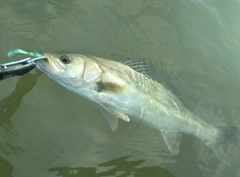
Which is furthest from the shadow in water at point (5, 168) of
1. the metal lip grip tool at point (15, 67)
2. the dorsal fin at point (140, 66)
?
the dorsal fin at point (140, 66)

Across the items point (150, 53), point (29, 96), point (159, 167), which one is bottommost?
point (159, 167)

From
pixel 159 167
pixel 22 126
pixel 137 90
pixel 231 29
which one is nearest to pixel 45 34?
pixel 22 126

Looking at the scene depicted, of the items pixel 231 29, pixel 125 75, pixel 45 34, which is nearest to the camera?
pixel 125 75

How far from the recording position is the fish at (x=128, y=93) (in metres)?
3.62

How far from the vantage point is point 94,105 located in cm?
471

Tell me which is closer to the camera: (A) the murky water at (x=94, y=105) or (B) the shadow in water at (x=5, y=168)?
(B) the shadow in water at (x=5, y=168)

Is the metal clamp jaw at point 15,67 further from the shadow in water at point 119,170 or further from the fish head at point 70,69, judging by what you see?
the shadow in water at point 119,170

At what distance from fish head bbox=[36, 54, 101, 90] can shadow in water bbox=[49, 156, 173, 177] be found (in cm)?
105

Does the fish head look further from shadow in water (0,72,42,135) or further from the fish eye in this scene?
shadow in water (0,72,42,135)

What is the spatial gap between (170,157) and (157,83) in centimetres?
115

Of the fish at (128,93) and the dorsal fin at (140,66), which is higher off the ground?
the dorsal fin at (140,66)

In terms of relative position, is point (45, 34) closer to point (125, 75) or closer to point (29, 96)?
point (29, 96)

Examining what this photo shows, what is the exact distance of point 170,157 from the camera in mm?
4660

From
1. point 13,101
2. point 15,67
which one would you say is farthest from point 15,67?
point 13,101
